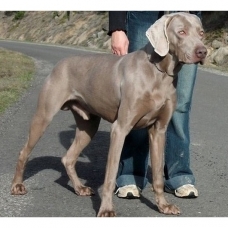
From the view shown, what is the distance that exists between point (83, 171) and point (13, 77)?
8271mm

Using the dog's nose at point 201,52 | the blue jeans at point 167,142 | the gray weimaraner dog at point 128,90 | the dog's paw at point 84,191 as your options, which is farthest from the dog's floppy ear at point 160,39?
the dog's paw at point 84,191

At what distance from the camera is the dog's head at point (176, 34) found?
4.11 meters

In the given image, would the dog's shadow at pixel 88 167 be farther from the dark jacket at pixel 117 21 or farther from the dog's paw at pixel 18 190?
the dark jacket at pixel 117 21

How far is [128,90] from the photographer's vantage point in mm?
4316

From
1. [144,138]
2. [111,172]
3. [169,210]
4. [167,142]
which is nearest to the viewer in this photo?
[111,172]

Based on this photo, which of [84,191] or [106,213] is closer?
[106,213]

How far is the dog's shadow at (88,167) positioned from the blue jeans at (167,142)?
0.97 feet

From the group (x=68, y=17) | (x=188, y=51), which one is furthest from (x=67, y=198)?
(x=68, y=17)

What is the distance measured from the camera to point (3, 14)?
5028 centimetres

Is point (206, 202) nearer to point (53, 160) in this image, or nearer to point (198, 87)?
point (53, 160)

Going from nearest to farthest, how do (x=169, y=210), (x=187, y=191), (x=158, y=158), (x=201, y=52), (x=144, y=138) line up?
(x=201, y=52) → (x=169, y=210) → (x=158, y=158) → (x=187, y=191) → (x=144, y=138)

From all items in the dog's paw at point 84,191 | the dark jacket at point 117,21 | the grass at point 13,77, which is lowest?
the grass at point 13,77

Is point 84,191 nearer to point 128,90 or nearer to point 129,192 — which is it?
point 129,192

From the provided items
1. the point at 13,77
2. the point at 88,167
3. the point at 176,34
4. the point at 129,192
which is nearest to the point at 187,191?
the point at 129,192
